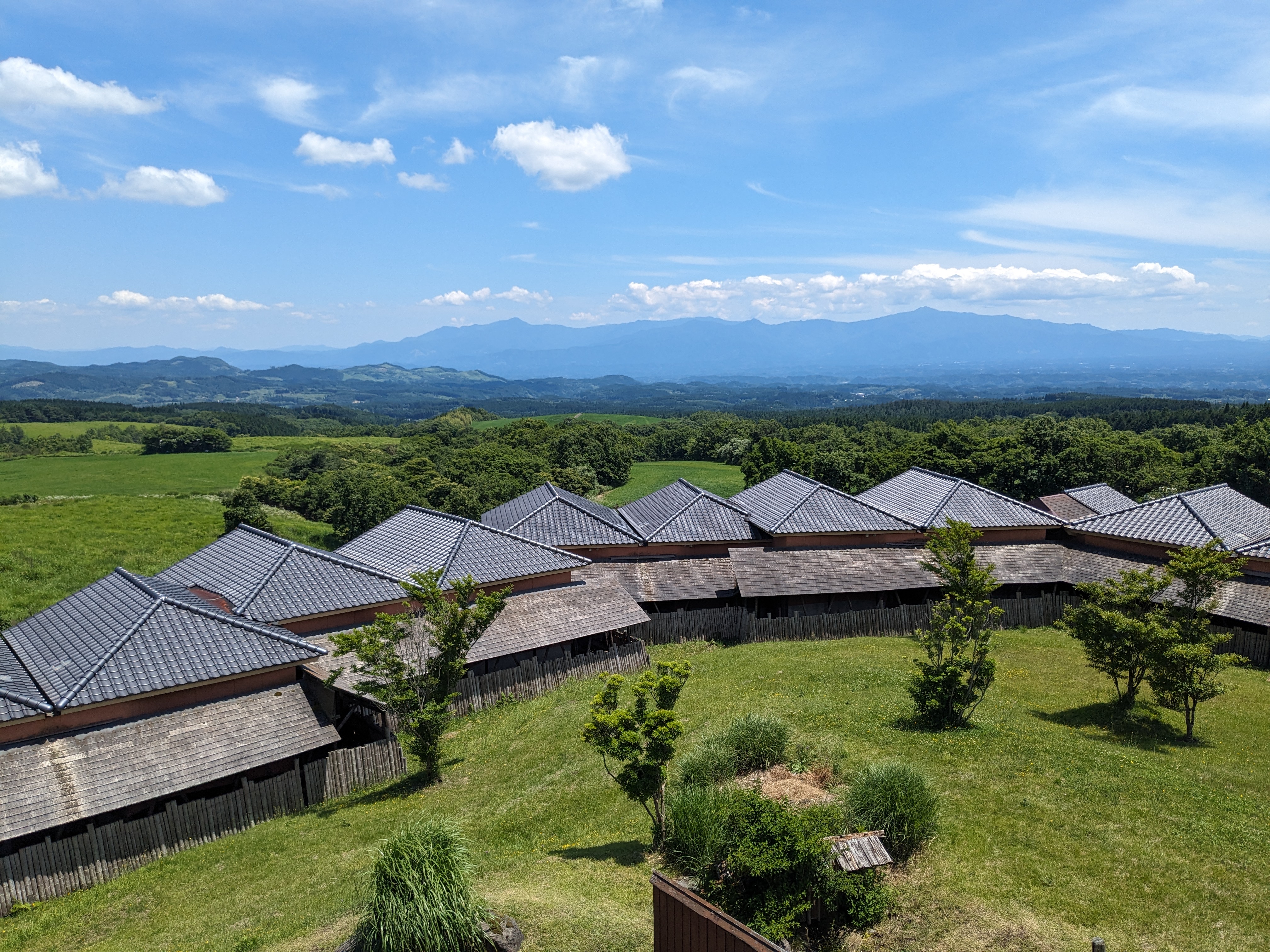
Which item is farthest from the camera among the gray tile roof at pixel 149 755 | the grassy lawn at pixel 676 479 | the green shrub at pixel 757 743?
the grassy lawn at pixel 676 479

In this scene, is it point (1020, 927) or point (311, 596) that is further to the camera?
point (311, 596)

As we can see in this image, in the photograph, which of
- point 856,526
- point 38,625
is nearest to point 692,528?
point 856,526

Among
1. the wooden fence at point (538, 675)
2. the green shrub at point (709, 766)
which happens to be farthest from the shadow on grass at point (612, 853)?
the wooden fence at point (538, 675)

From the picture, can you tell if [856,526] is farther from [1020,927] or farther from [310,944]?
[310,944]

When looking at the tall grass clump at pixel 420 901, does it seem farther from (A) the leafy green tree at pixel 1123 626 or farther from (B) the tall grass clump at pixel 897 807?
(A) the leafy green tree at pixel 1123 626

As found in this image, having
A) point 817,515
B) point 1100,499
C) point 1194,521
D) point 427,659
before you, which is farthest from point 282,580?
point 1100,499

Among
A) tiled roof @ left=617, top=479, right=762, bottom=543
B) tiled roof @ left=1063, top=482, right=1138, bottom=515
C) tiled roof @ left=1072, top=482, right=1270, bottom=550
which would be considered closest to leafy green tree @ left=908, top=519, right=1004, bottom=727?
tiled roof @ left=1072, top=482, right=1270, bottom=550
